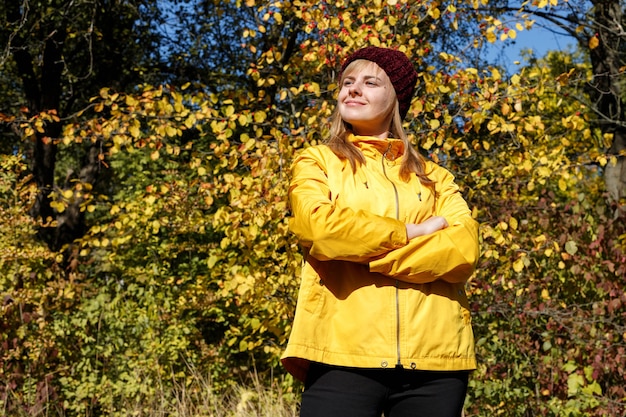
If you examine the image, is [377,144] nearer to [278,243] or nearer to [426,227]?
[426,227]

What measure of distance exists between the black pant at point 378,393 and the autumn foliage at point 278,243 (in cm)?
173

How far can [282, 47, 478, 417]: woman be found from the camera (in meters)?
1.79

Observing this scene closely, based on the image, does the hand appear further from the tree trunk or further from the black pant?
the tree trunk

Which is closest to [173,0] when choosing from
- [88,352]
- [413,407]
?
[88,352]

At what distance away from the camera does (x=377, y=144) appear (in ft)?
6.79

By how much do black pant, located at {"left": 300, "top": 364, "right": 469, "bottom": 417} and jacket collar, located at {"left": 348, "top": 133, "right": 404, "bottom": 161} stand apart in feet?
2.08

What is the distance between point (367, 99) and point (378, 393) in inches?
33.0

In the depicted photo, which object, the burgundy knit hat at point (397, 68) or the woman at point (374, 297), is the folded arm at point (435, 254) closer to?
the woman at point (374, 297)

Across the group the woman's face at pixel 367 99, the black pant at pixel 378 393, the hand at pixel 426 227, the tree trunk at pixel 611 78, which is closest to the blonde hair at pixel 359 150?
the woman's face at pixel 367 99

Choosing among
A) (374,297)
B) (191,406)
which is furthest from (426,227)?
(191,406)

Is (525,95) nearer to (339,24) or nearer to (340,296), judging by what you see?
(339,24)

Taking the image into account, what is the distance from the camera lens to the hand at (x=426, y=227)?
1884 millimetres

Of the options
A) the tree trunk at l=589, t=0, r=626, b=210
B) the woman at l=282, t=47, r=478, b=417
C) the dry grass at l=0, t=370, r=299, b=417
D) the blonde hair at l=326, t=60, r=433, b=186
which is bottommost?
the dry grass at l=0, t=370, r=299, b=417

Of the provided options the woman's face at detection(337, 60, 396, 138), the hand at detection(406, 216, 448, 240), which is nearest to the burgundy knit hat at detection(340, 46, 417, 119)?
the woman's face at detection(337, 60, 396, 138)
